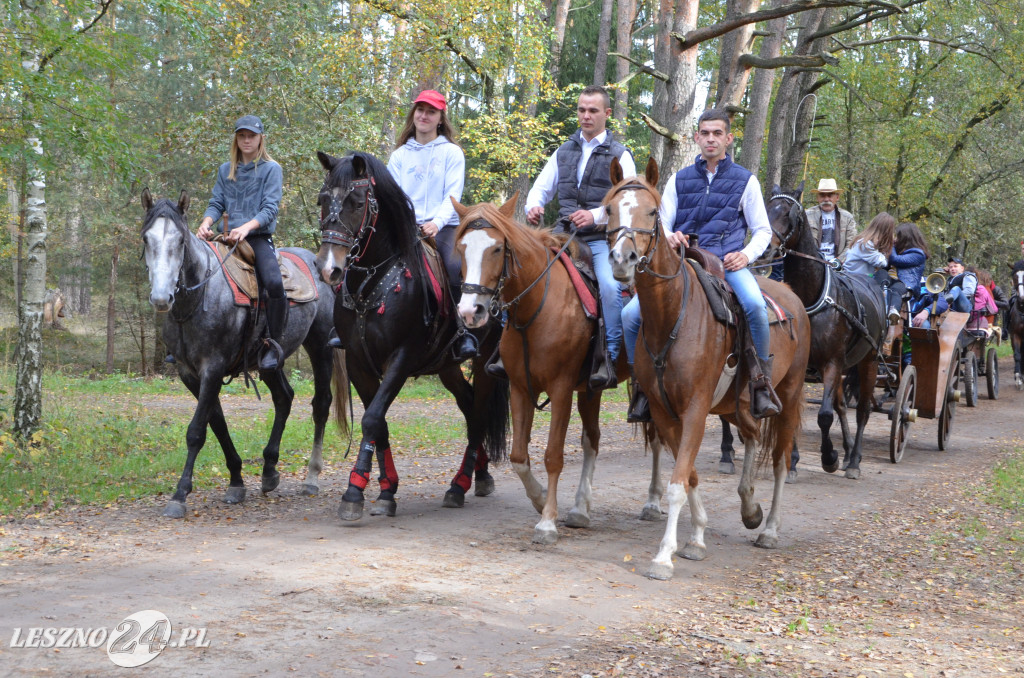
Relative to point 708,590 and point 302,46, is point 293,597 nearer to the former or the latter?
point 708,590

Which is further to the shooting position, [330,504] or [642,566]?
[330,504]

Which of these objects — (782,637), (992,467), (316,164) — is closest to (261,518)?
(782,637)

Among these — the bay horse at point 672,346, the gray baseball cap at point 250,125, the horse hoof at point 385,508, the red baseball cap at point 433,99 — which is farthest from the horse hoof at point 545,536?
the gray baseball cap at point 250,125

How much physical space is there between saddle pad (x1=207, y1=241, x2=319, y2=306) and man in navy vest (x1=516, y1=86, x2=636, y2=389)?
2470 mm

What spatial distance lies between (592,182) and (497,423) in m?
2.32

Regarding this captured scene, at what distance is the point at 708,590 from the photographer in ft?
19.4

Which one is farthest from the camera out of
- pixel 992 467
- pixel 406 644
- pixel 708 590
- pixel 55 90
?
pixel 992 467

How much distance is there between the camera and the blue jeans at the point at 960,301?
1706cm

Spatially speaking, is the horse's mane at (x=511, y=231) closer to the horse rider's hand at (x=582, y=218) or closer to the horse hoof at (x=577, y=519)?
the horse rider's hand at (x=582, y=218)

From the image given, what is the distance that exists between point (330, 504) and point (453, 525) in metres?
1.40

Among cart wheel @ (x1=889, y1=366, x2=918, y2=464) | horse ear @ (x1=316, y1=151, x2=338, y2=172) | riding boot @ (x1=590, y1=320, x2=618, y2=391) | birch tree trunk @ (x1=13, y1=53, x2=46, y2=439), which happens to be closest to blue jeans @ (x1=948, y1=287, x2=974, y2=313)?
cart wheel @ (x1=889, y1=366, x2=918, y2=464)

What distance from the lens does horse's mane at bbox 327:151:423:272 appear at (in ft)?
23.2

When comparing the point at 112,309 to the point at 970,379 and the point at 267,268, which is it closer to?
the point at 267,268

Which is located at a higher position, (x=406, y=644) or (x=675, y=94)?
(x=675, y=94)
